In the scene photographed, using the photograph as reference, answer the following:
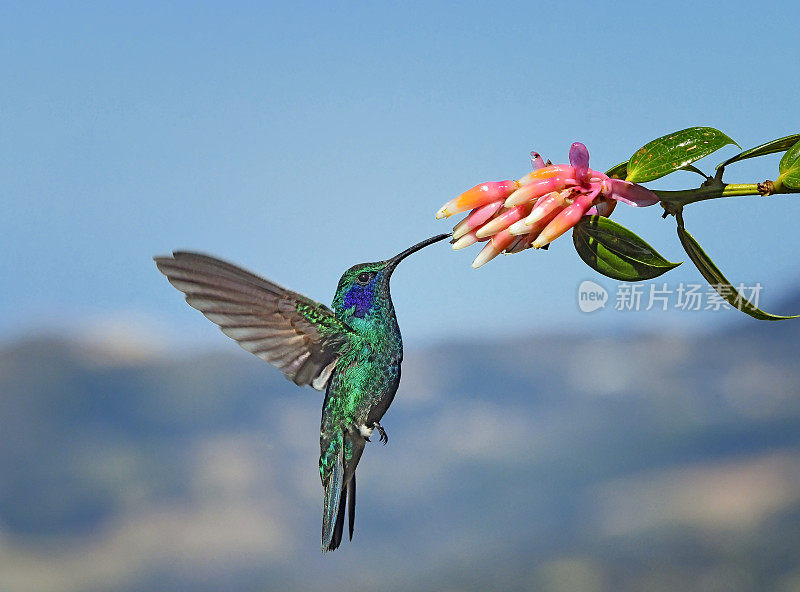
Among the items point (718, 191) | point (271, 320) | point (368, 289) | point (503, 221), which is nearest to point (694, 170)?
point (718, 191)

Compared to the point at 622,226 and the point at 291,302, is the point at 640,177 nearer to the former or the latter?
the point at 622,226

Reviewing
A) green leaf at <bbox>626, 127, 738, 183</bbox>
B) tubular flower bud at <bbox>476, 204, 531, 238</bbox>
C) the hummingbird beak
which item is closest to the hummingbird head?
the hummingbird beak

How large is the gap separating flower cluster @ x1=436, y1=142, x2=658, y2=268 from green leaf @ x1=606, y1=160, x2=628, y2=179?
0.8 inches

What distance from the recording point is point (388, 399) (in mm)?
760

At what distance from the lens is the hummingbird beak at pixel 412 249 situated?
695 millimetres

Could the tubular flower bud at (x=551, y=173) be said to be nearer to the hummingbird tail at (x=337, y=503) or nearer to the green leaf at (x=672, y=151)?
the green leaf at (x=672, y=151)

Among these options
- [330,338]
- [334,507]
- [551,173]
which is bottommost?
[334,507]

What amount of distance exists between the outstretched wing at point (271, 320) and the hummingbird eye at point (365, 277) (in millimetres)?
53

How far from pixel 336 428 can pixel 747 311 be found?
0.41m

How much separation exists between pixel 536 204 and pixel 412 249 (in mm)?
127

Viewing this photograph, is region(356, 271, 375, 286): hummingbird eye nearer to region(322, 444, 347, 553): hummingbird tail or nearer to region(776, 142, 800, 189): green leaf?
region(322, 444, 347, 553): hummingbird tail

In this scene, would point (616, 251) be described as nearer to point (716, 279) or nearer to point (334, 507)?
point (716, 279)

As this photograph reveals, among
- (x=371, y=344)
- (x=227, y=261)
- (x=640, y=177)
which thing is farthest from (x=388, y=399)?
(x=640, y=177)

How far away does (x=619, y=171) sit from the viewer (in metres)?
0.67
